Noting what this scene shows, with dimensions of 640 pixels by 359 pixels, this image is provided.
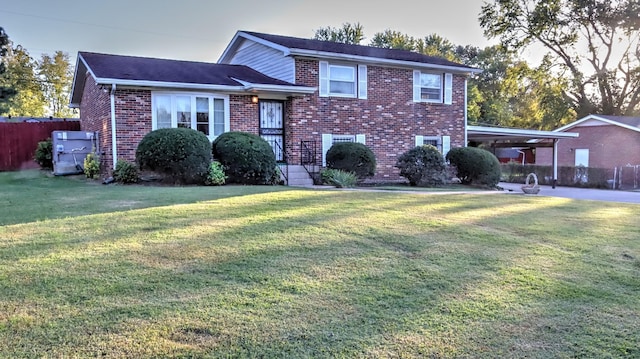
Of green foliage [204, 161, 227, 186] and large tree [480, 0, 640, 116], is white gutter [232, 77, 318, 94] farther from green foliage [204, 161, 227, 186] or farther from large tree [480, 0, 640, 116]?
large tree [480, 0, 640, 116]

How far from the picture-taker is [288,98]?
1577 centimetres

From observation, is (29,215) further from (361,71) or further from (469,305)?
(361,71)

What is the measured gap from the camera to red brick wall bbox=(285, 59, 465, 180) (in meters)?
15.9

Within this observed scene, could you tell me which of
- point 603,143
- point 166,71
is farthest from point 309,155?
point 603,143

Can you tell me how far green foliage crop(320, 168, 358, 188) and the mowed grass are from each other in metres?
6.48

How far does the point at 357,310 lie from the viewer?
3.44 m

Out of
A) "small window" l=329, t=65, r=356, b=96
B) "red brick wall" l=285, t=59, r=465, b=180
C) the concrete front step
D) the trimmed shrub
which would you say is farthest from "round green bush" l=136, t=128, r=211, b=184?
the trimmed shrub

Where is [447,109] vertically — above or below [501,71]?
below

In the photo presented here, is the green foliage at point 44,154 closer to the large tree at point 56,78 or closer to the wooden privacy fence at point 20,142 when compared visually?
the wooden privacy fence at point 20,142

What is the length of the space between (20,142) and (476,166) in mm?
17402

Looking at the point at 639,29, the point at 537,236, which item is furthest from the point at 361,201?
the point at 639,29

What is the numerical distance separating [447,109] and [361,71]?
14.0 feet

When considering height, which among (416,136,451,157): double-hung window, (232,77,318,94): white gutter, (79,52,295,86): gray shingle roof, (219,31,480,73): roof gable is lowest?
(416,136,451,157): double-hung window

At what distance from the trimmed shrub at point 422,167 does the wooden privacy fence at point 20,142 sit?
1405 centimetres
